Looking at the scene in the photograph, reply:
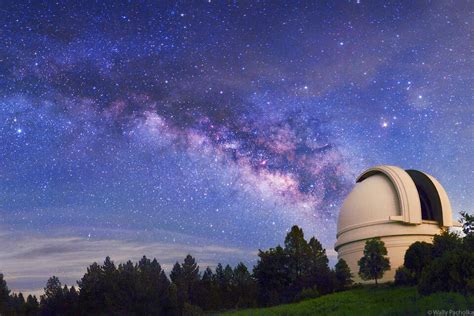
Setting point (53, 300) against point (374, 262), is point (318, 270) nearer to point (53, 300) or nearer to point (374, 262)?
point (374, 262)

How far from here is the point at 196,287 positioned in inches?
2003

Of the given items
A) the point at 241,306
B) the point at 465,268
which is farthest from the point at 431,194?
the point at 465,268

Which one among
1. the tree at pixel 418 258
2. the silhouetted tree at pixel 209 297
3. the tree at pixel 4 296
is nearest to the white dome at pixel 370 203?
the tree at pixel 418 258

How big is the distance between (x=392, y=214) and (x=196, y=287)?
69.6ft

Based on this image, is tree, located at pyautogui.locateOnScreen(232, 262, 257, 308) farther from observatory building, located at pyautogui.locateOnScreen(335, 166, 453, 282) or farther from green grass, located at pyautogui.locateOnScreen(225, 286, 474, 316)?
green grass, located at pyautogui.locateOnScreen(225, 286, 474, 316)

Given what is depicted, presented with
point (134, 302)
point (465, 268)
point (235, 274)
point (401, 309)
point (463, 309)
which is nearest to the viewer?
point (463, 309)

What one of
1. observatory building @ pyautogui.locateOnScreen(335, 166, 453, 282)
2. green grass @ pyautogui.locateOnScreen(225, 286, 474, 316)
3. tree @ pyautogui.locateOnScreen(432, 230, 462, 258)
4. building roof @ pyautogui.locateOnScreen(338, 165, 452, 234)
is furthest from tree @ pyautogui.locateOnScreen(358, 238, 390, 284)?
building roof @ pyautogui.locateOnScreen(338, 165, 452, 234)

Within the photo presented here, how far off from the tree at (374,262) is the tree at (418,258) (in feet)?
8.89

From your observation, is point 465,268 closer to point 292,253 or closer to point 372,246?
A: point 372,246

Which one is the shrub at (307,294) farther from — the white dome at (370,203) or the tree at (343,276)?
the white dome at (370,203)

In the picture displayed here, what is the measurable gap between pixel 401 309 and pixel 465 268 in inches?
209

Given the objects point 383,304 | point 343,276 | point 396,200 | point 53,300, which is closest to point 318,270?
point 343,276

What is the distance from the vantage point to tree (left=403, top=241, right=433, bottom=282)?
36844 mm

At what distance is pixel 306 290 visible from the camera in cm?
4091
